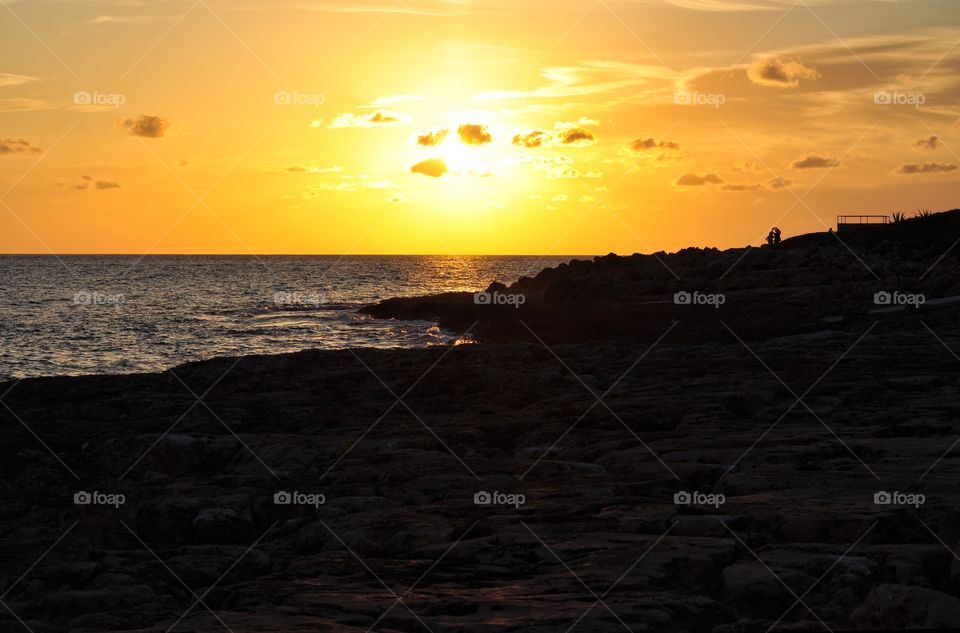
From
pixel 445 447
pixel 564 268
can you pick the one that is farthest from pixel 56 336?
pixel 445 447

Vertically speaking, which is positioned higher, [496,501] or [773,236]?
[773,236]

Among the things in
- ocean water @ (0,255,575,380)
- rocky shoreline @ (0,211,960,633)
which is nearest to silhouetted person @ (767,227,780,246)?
ocean water @ (0,255,575,380)

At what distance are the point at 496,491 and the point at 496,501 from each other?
0.46m

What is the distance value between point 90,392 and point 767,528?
17.1 m

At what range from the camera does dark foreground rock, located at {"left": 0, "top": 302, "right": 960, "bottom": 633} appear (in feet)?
29.9

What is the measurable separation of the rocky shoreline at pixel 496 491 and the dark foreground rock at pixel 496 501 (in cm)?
4

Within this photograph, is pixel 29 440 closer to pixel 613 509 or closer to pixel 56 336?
pixel 613 509

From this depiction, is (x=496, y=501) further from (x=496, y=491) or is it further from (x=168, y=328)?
(x=168, y=328)

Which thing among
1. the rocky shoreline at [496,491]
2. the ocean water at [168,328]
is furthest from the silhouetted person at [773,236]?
the rocky shoreline at [496,491]

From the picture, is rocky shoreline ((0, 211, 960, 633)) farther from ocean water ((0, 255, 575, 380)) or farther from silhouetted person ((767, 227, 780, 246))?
silhouetted person ((767, 227, 780, 246))

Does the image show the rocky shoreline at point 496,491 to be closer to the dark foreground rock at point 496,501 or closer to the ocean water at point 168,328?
the dark foreground rock at point 496,501

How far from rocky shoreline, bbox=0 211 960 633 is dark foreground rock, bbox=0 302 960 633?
0.14 ft

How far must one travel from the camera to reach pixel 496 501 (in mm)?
12672

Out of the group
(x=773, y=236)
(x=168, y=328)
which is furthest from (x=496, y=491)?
(x=773, y=236)
